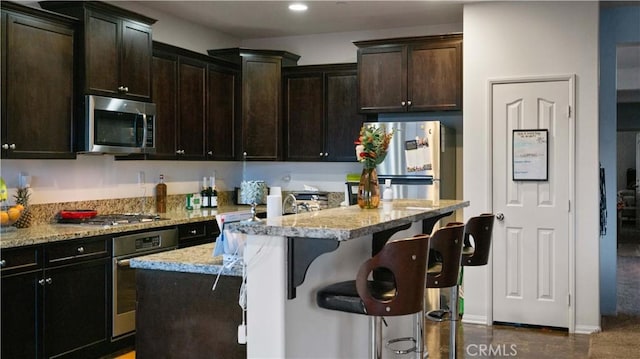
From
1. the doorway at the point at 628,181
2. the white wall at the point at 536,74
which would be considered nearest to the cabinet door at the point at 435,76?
the white wall at the point at 536,74

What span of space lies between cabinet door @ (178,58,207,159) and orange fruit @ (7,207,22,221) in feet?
5.62

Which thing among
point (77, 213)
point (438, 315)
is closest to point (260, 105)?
point (77, 213)

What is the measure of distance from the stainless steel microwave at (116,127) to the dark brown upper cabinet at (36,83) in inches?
4.6

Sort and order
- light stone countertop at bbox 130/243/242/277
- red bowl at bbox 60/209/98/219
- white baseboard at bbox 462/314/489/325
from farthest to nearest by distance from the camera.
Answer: white baseboard at bbox 462/314/489/325 → red bowl at bbox 60/209/98/219 → light stone countertop at bbox 130/243/242/277

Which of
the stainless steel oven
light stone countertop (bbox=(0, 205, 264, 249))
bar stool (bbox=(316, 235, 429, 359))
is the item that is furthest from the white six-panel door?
the stainless steel oven

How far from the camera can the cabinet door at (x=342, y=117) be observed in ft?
19.7

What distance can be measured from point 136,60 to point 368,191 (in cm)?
246

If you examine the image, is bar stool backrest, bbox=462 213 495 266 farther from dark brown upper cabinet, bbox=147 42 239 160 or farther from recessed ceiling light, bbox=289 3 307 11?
dark brown upper cabinet, bbox=147 42 239 160

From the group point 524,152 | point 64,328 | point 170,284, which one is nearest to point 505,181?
point 524,152

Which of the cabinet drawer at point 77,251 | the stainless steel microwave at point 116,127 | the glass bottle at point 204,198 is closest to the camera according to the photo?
the cabinet drawer at point 77,251

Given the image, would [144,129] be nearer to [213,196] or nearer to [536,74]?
[213,196]

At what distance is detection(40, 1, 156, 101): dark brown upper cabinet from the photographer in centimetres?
432

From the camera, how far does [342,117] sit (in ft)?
19.9

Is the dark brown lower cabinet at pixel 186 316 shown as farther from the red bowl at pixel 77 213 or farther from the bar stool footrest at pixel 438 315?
the red bowl at pixel 77 213
